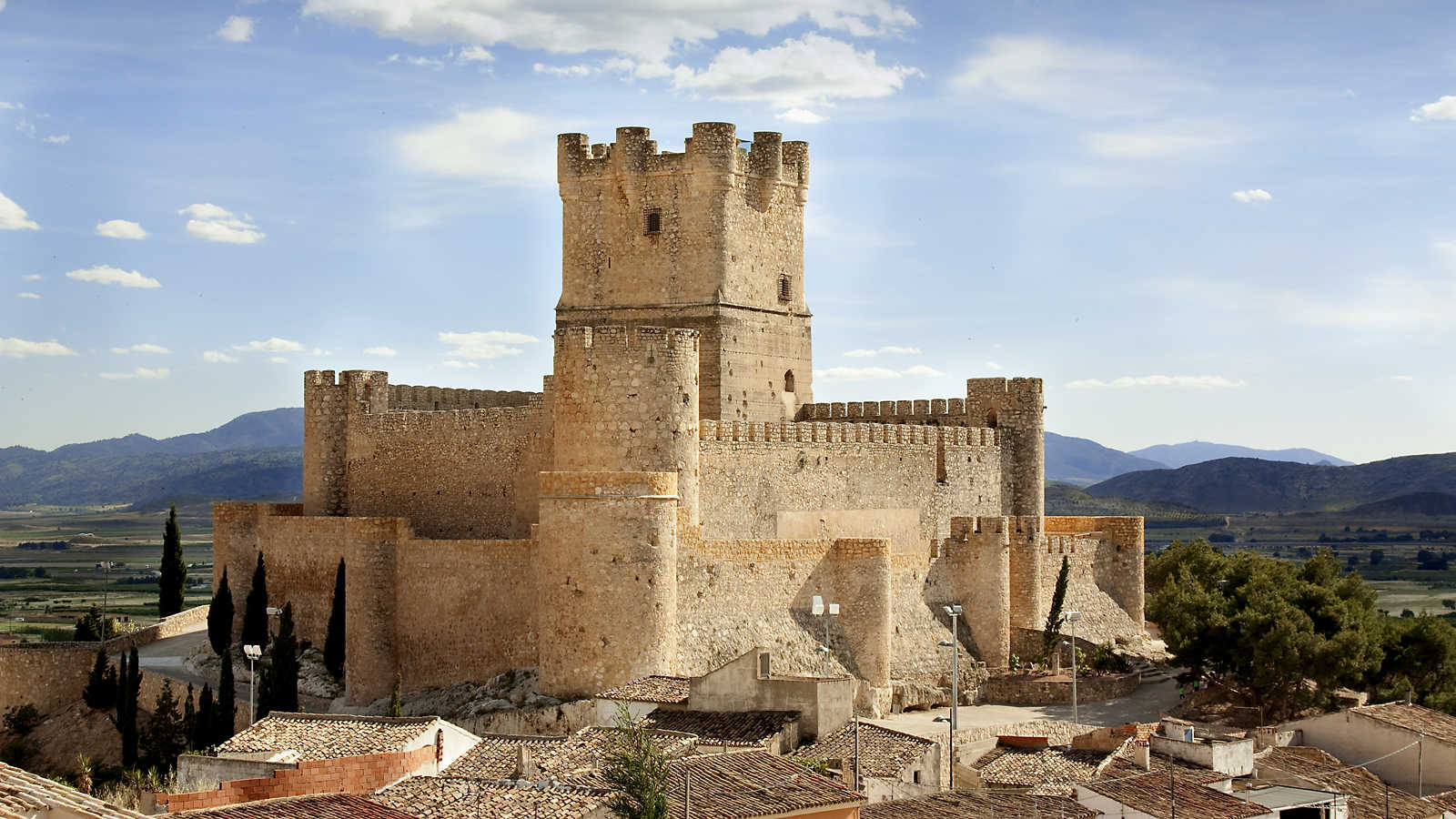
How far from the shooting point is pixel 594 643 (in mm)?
32094

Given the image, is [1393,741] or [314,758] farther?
[1393,741]

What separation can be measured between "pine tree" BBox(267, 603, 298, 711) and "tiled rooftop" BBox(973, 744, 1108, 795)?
13.2 meters

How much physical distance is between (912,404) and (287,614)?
14889mm

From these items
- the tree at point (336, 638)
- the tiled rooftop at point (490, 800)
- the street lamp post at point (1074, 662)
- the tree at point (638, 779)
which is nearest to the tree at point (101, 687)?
the tree at point (336, 638)

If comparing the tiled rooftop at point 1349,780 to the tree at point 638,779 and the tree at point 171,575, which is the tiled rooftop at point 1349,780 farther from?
the tree at point 171,575

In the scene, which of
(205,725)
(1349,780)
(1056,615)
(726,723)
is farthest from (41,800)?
(1056,615)

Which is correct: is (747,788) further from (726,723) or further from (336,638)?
(336,638)

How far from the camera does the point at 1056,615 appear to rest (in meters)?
40.6

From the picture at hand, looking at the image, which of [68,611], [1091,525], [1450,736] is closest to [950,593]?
[1091,525]

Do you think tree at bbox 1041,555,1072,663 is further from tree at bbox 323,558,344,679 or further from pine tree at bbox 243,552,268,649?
pine tree at bbox 243,552,268,649

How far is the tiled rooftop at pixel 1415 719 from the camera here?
31.7 meters

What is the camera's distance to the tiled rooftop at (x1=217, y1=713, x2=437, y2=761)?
27.1m

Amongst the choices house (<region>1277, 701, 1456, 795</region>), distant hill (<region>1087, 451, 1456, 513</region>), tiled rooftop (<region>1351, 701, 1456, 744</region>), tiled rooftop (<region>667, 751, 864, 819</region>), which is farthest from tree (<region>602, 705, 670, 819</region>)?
distant hill (<region>1087, 451, 1456, 513</region>)

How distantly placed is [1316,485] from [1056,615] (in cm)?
15283
